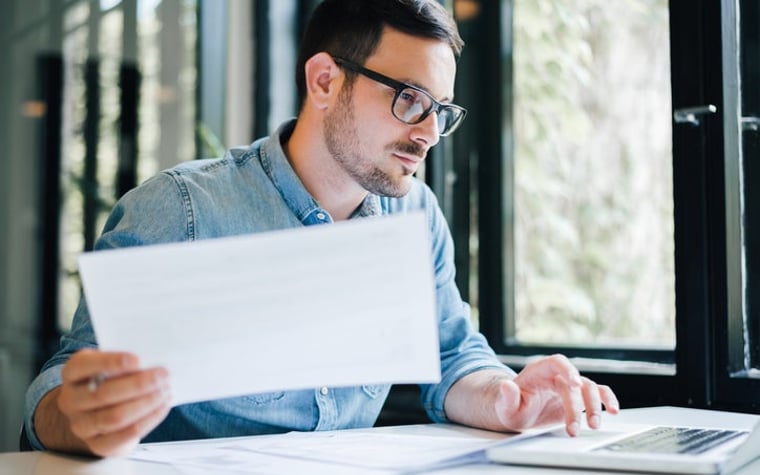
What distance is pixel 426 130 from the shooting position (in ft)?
4.88

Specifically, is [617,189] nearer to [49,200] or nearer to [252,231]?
[49,200]

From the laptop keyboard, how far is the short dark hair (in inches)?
30.1

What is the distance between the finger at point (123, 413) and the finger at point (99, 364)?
1.4 inches

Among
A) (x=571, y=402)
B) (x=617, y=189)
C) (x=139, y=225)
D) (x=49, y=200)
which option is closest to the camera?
(x=571, y=402)

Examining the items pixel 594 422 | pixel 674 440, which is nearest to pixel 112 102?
pixel 594 422

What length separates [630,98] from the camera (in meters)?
3.52

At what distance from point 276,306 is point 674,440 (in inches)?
19.7

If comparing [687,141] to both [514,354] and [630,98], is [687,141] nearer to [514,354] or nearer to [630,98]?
[514,354]

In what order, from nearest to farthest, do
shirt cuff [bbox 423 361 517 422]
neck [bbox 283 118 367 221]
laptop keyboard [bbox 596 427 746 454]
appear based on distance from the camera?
laptop keyboard [bbox 596 427 746 454] < shirt cuff [bbox 423 361 517 422] < neck [bbox 283 118 367 221]

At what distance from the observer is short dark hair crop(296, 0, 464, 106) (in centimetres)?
153

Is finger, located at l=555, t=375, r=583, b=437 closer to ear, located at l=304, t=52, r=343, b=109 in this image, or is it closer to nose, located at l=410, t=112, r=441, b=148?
nose, located at l=410, t=112, r=441, b=148

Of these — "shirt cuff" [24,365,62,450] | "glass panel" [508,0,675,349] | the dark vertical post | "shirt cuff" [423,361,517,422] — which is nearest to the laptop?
"shirt cuff" [423,361,517,422]

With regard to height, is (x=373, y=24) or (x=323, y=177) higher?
(x=373, y=24)

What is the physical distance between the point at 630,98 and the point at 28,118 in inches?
88.6
